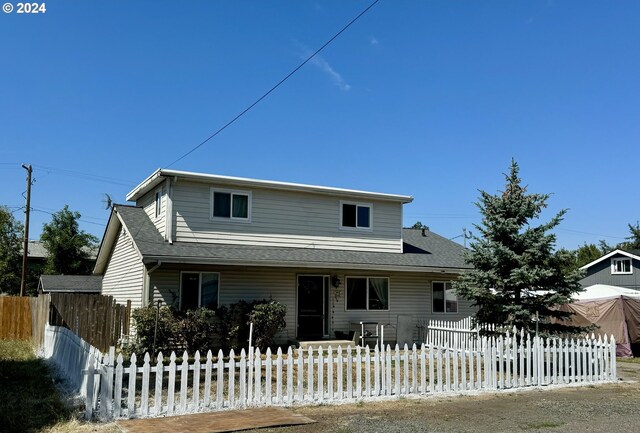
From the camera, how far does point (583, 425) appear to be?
811 cm

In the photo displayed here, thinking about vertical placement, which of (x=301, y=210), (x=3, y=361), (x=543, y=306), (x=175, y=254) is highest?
(x=301, y=210)

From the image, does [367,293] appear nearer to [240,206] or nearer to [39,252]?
[240,206]

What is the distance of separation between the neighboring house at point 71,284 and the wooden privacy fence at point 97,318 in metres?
14.5

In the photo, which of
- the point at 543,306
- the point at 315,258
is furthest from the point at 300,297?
the point at 543,306

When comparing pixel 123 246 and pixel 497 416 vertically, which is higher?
pixel 123 246

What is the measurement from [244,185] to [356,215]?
4.48 metres

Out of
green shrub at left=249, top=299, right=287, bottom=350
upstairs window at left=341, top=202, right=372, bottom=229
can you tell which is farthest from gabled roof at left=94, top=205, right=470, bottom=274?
green shrub at left=249, top=299, right=287, bottom=350

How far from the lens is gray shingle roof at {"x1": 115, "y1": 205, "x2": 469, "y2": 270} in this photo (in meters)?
15.7

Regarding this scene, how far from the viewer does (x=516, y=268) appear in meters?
13.4

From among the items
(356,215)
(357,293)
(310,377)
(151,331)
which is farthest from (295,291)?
(310,377)

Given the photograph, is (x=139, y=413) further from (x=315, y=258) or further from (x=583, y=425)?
(x=315, y=258)

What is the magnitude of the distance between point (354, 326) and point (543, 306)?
710 cm

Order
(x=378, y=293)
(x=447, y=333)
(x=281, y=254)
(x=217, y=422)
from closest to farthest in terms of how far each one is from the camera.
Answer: (x=217, y=422), (x=281, y=254), (x=447, y=333), (x=378, y=293)

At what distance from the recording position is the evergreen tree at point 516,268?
1327 cm
